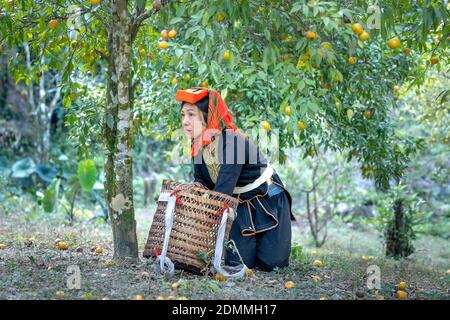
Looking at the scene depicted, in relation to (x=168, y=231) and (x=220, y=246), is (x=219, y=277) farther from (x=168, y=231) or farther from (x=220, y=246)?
(x=168, y=231)

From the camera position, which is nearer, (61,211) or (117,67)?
(117,67)

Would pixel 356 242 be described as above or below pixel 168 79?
below

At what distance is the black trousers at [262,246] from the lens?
4.40 metres

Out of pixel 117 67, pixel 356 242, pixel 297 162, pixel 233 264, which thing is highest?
pixel 117 67

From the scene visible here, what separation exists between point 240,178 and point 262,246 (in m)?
0.51

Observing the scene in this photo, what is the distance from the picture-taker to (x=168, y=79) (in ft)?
16.9

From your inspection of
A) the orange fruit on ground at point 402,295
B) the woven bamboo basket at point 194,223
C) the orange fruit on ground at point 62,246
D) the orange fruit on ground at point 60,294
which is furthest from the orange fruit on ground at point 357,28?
the orange fruit on ground at point 62,246

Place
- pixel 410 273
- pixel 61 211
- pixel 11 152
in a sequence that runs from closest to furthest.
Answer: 1. pixel 410 273
2. pixel 61 211
3. pixel 11 152

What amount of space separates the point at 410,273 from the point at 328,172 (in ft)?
13.9

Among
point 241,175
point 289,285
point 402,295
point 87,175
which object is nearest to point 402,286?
point 402,295

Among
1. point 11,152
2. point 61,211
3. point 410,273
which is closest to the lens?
point 410,273

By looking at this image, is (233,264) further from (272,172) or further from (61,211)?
(61,211)

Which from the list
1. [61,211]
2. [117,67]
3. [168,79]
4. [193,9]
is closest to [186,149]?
[168,79]

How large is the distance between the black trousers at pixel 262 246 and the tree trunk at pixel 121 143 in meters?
0.73
